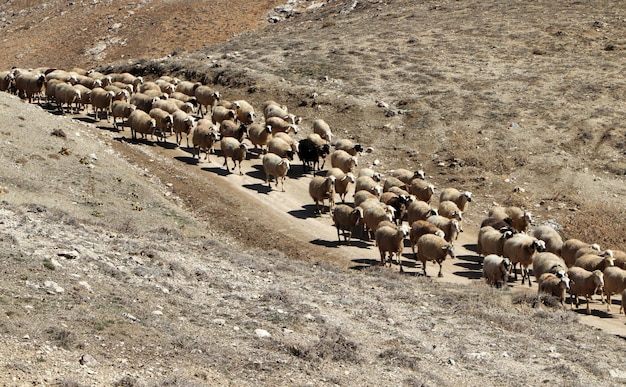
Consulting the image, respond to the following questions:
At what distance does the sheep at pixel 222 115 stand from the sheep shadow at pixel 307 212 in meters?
9.14

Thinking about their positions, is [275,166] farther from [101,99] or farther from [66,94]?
[66,94]

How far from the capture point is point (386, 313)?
1881 cm

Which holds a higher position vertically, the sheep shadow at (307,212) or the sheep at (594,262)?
the sheep at (594,262)

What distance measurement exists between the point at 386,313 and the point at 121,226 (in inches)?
387

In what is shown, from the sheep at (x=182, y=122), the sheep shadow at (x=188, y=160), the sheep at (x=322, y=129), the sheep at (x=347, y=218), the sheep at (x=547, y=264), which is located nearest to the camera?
the sheep at (x=547, y=264)

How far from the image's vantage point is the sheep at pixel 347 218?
2782 centimetres

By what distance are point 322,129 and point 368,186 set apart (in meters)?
7.73

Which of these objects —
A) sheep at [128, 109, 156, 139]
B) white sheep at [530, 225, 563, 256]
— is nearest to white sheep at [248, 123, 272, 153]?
sheep at [128, 109, 156, 139]

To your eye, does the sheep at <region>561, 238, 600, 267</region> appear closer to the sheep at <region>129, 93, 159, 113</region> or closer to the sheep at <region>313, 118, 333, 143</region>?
the sheep at <region>313, 118, 333, 143</region>

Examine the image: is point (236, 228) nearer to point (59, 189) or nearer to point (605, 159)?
point (59, 189)

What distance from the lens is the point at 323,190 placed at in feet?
101

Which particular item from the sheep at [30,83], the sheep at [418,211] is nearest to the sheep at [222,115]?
the sheep at [30,83]

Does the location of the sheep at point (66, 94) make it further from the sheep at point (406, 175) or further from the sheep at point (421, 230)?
the sheep at point (421, 230)

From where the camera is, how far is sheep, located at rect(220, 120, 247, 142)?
120 feet
